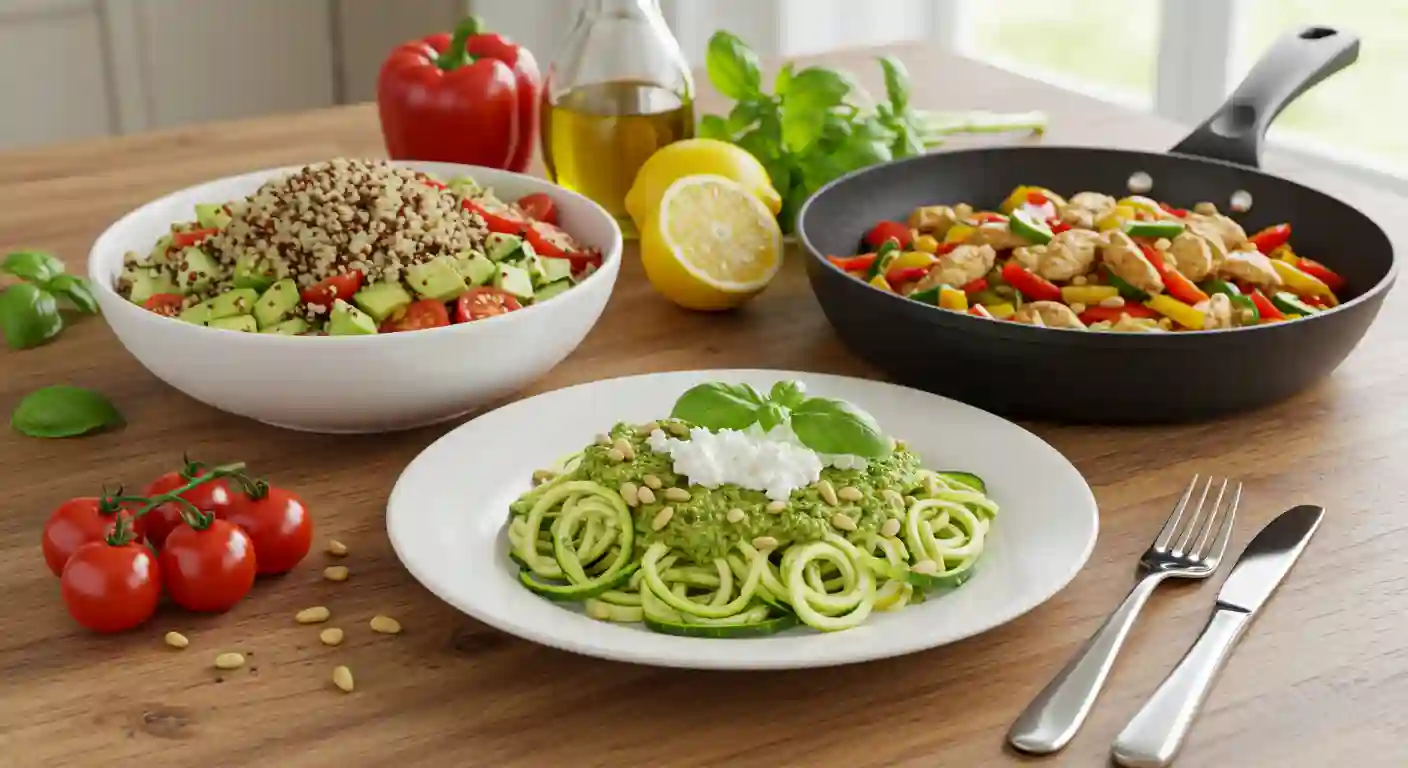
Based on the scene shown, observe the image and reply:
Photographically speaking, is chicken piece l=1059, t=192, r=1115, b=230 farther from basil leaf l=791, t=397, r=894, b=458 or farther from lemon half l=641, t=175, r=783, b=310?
basil leaf l=791, t=397, r=894, b=458

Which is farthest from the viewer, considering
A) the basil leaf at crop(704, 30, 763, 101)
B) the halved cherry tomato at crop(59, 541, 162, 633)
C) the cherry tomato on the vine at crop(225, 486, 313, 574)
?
the basil leaf at crop(704, 30, 763, 101)

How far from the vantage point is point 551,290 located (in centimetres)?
173

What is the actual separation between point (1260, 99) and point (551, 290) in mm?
1013

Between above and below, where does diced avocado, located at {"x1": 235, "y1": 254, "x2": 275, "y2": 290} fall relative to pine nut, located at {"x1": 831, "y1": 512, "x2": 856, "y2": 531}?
above

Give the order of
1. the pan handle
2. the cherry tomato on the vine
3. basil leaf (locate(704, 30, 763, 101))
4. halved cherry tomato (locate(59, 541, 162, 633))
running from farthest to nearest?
basil leaf (locate(704, 30, 763, 101))
the pan handle
the cherry tomato on the vine
halved cherry tomato (locate(59, 541, 162, 633))

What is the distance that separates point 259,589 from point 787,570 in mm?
459

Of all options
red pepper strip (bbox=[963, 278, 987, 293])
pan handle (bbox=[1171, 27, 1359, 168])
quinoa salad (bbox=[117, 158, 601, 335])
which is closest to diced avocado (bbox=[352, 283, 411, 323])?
quinoa salad (bbox=[117, 158, 601, 335])

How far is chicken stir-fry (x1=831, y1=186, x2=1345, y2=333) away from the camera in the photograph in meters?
1.67

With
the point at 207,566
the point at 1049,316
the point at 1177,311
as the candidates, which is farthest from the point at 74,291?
the point at 1177,311

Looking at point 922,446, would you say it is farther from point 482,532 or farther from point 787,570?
point 482,532

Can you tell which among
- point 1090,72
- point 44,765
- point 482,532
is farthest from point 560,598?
point 1090,72

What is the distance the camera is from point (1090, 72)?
4.72 meters

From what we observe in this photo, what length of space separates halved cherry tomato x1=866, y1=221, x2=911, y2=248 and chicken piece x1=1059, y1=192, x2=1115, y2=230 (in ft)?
0.62

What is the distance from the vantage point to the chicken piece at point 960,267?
1.72 metres
